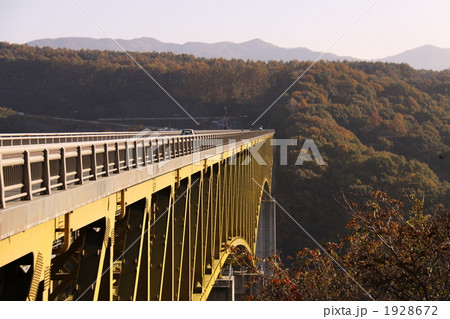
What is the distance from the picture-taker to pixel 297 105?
478 feet

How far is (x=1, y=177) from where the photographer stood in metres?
6.68

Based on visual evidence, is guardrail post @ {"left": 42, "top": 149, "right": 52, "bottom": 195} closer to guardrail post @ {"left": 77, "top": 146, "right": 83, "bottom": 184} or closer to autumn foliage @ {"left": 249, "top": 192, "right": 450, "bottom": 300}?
guardrail post @ {"left": 77, "top": 146, "right": 83, "bottom": 184}

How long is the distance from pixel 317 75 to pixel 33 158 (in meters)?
170

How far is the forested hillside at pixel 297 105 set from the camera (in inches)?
3725

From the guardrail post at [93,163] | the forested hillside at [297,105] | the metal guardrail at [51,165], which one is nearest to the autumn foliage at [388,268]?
the metal guardrail at [51,165]

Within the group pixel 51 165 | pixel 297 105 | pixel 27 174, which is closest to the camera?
pixel 27 174

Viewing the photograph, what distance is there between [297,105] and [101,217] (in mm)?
137703

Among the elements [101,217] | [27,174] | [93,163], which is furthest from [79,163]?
[27,174]

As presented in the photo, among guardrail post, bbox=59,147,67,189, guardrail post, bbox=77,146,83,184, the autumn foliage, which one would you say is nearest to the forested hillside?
the autumn foliage

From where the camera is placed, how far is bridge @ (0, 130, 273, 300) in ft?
23.6

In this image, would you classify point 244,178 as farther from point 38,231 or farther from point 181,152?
point 38,231

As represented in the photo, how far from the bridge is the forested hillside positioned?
224 ft

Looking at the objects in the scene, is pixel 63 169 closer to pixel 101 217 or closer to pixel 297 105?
pixel 101 217

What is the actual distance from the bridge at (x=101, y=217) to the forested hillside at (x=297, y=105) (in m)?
68.4
